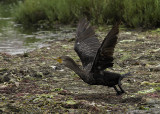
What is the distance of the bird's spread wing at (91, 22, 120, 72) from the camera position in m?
4.59

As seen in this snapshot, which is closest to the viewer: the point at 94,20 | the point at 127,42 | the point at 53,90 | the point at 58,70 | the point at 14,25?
the point at 53,90

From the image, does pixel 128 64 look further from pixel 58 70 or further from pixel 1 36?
pixel 1 36

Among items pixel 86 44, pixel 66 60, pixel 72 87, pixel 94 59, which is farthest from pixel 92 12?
pixel 94 59

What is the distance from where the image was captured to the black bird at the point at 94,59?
15.4 ft

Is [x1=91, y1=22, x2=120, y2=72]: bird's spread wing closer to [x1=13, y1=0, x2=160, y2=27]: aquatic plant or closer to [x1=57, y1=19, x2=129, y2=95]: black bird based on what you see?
[x1=57, y1=19, x2=129, y2=95]: black bird

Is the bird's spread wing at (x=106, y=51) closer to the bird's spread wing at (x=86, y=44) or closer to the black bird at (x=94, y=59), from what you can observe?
the black bird at (x=94, y=59)

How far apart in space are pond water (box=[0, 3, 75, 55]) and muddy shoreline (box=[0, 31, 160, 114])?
1.83 m

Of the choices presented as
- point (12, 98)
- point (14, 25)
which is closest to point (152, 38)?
point (12, 98)

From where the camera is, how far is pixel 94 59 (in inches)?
194

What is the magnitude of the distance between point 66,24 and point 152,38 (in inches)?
239

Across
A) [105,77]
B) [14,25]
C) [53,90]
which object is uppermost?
[105,77]

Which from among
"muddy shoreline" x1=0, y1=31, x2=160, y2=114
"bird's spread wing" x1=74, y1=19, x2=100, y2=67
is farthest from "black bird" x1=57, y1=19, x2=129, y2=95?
"muddy shoreline" x1=0, y1=31, x2=160, y2=114

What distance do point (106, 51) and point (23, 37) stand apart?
363 inches

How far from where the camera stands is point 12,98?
5023 mm
